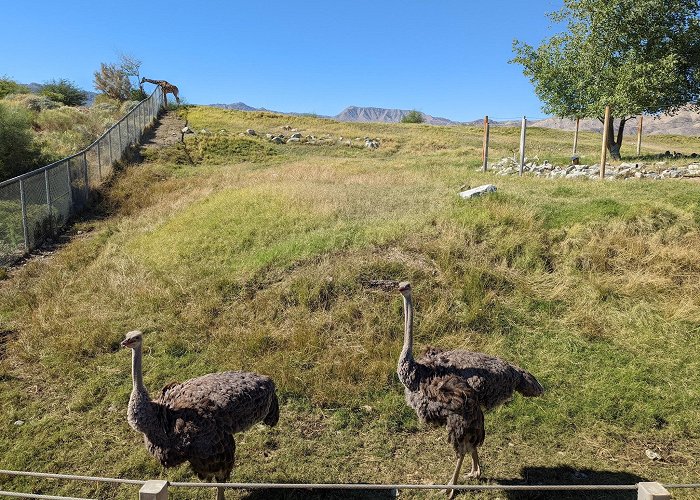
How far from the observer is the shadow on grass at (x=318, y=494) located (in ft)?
17.5

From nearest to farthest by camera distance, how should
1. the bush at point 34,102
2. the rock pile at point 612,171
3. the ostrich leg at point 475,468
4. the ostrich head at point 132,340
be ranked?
the ostrich head at point 132,340
the ostrich leg at point 475,468
the rock pile at point 612,171
the bush at point 34,102

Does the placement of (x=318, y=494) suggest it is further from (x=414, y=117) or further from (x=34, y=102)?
(x=414, y=117)

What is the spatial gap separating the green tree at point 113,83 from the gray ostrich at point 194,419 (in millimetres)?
45737

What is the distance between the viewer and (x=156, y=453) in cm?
479

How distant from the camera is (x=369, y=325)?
322 inches

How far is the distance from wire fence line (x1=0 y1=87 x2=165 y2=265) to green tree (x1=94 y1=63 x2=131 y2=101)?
27963mm

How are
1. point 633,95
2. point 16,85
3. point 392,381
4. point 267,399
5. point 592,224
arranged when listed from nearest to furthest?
point 267,399, point 392,381, point 592,224, point 633,95, point 16,85

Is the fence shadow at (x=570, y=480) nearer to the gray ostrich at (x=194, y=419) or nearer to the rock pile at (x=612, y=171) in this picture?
the gray ostrich at (x=194, y=419)

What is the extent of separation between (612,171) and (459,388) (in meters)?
13.4

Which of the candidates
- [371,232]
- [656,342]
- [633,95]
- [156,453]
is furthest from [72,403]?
[633,95]

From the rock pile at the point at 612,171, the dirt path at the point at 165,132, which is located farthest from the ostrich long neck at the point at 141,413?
the dirt path at the point at 165,132

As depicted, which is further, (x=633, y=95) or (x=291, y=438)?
(x=633, y=95)

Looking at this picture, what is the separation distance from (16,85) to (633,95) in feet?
144

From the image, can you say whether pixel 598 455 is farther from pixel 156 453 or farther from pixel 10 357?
pixel 10 357
